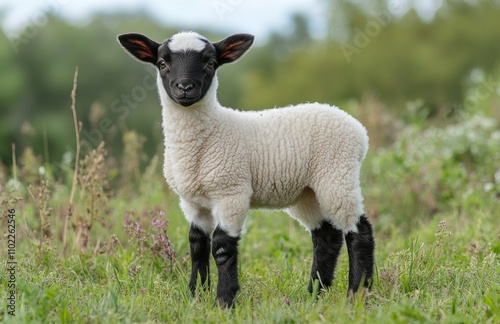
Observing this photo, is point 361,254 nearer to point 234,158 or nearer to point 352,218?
point 352,218

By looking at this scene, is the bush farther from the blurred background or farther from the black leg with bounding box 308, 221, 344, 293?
the blurred background

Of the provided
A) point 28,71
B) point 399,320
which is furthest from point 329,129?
point 28,71

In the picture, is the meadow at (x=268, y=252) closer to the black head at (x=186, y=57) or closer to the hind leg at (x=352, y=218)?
the hind leg at (x=352, y=218)

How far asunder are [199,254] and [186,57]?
1474 mm

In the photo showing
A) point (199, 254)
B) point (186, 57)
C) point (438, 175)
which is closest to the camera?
point (186, 57)

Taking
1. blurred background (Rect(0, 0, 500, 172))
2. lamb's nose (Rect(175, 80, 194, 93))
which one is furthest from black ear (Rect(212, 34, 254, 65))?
blurred background (Rect(0, 0, 500, 172))

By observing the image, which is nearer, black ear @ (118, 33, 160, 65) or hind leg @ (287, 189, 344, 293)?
black ear @ (118, 33, 160, 65)

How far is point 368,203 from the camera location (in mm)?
8367

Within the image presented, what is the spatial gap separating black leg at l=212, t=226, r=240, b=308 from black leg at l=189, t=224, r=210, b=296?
0.32 metres

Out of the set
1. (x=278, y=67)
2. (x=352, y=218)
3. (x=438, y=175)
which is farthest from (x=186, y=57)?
(x=278, y=67)

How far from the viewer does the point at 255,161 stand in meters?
4.87

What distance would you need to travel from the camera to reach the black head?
4.60m

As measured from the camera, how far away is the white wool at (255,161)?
4707 millimetres

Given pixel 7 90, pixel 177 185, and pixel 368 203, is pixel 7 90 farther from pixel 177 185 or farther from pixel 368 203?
pixel 177 185
